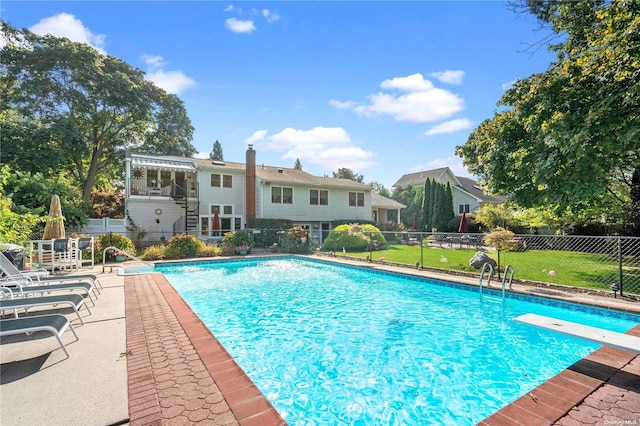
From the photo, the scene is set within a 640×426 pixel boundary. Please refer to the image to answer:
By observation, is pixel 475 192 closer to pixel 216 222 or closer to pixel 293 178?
pixel 293 178

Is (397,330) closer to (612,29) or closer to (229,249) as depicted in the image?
(612,29)

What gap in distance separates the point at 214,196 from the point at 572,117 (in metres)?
20.8

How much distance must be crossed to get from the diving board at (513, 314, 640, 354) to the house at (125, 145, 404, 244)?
1526cm

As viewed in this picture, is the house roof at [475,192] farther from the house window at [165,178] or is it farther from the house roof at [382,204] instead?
the house window at [165,178]

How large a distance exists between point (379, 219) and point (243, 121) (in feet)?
62.0

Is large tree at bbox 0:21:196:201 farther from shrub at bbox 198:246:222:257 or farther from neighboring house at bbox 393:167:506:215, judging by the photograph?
neighboring house at bbox 393:167:506:215

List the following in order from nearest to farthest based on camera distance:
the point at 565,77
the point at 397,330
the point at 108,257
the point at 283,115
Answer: the point at 397,330 < the point at 565,77 < the point at 108,257 < the point at 283,115

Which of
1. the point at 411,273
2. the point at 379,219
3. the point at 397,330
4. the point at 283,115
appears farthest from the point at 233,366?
the point at 379,219

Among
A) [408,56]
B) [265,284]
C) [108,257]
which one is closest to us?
[265,284]

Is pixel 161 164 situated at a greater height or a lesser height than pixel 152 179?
greater

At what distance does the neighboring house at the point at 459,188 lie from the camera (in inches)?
1247

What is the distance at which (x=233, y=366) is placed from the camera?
3.38 meters

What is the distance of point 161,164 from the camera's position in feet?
66.0

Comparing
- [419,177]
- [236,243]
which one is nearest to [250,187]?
[236,243]
